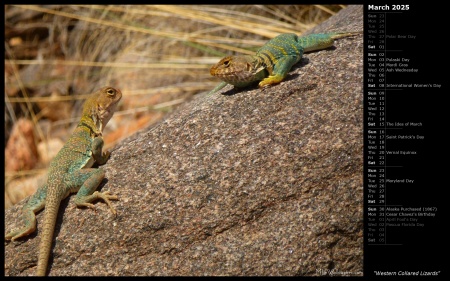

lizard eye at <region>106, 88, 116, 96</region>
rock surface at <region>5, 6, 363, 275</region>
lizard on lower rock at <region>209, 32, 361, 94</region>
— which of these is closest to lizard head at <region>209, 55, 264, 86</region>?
lizard on lower rock at <region>209, 32, 361, 94</region>

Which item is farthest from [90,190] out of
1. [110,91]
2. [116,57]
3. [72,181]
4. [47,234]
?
[116,57]

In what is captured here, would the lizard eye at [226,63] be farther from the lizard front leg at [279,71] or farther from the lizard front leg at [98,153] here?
the lizard front leg at [98,153]

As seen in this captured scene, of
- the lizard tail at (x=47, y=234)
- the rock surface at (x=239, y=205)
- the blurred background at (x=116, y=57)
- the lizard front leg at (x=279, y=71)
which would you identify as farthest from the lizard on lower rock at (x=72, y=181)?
the blurred background at (x=116, y=57)

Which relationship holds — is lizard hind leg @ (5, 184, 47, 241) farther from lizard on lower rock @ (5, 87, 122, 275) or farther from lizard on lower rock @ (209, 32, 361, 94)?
lizard on lower rock @ (209, 32, 361, 94)
